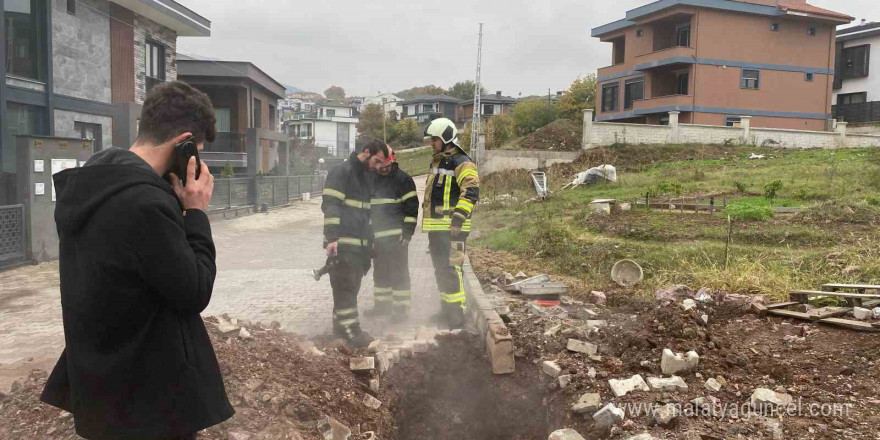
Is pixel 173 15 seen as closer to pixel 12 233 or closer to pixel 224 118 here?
pixel 224 118

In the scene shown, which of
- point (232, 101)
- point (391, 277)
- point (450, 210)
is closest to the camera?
point (450, 210)

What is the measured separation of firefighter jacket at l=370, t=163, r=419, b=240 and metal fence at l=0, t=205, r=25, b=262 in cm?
709

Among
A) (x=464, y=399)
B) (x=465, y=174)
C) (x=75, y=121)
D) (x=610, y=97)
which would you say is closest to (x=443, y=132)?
(x=465, y=174)

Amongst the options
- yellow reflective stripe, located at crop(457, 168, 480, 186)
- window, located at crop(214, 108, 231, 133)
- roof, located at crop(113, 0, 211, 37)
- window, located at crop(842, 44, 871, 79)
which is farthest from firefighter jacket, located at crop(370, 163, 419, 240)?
window, located at crop(842, 44, 871, 79)

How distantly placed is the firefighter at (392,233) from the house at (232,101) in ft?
75.6

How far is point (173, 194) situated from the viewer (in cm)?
213

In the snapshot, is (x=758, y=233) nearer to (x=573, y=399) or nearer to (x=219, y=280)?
(x=573, y=399)

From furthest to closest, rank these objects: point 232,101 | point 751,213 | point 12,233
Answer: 1. point 232,101
2. point 751,213
3. point 12,233

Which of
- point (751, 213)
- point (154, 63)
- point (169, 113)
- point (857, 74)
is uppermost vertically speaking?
point (857, 74)

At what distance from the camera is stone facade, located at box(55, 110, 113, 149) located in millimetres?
15969

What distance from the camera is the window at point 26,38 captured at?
1456 centimetres

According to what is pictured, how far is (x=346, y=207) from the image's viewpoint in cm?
608

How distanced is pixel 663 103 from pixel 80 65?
29.9m

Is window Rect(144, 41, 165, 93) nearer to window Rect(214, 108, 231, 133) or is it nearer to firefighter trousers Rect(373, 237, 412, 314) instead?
window Rect(214, 108, 231, 133)
